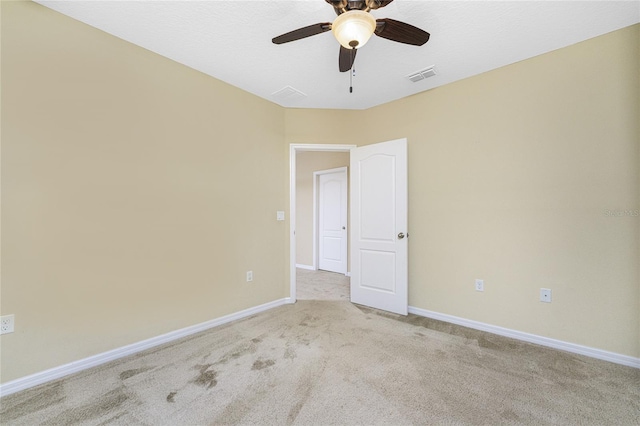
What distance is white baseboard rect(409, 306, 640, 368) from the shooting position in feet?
6.99

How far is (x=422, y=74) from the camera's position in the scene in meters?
2.79

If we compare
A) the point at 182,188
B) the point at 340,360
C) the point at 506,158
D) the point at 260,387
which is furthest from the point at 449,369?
the point at 182,188

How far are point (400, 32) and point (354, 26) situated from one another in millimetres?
397

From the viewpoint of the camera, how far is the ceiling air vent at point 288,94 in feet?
10.4

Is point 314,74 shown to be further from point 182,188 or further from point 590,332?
point 590,332

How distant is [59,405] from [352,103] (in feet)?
12.4

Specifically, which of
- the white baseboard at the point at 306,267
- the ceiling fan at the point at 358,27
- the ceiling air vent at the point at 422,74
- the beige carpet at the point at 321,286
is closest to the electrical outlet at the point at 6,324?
the ceiling fan at the point at 358,27

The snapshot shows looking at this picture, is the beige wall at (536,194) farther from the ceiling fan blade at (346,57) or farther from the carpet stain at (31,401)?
the carpet stain at (31,401)

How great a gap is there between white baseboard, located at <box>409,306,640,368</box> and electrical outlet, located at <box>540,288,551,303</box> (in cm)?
33

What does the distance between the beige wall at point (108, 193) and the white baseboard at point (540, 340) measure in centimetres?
224

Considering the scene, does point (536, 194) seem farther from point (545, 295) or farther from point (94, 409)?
point (94, 409)

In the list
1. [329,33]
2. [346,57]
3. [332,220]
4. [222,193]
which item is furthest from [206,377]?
[332,220]

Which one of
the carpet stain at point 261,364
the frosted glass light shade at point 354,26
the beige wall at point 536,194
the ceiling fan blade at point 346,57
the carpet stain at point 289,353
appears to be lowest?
the carpet stain at point 289,353

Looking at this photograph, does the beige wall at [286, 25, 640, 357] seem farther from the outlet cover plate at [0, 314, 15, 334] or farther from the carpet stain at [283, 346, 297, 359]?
the outlet cover plate at [0, 314, 15, 334]
